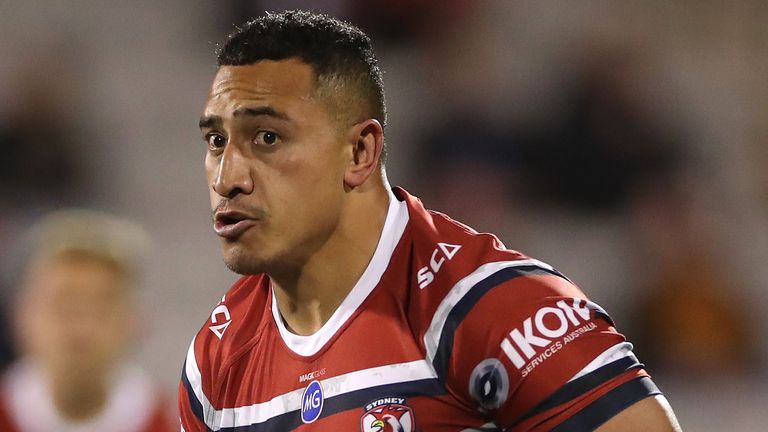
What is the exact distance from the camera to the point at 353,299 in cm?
243

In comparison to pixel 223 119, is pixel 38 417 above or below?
below

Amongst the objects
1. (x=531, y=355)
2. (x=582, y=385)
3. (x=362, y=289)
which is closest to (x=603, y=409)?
(x=582, y=385)

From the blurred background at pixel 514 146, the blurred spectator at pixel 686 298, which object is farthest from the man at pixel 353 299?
the blurred spectator at pixel 686 298

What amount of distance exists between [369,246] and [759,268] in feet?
14.3

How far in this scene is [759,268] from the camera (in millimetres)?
6250

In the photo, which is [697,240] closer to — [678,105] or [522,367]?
[678,105]

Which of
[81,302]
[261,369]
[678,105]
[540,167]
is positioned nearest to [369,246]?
[261,369]

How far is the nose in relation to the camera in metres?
2.33

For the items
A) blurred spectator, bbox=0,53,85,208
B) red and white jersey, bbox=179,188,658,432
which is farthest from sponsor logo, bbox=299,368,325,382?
blurred spectator, bbox=0,53,85,208

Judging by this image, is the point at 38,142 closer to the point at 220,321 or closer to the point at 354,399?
the point at 220,321

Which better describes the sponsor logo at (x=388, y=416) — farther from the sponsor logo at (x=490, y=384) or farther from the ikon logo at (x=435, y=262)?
the ikon logo at (x=435, y=262)

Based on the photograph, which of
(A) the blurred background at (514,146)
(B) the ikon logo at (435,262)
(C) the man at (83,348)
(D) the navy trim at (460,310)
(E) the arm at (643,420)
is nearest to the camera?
(E) the arm at (643,420)

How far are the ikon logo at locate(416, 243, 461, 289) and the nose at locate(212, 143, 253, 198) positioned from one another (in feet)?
1.35

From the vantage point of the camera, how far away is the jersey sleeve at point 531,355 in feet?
6.79
